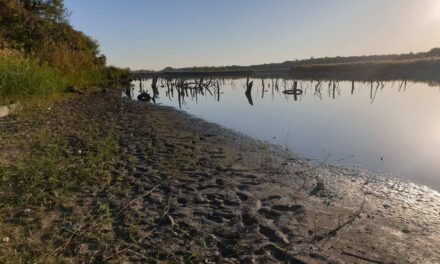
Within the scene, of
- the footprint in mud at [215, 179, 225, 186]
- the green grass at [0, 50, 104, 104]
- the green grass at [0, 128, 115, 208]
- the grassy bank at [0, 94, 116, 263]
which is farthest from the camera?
the green grass at [0, 50, 104, 104]

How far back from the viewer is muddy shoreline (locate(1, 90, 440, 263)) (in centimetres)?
419

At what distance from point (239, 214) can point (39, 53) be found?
18.8 metres

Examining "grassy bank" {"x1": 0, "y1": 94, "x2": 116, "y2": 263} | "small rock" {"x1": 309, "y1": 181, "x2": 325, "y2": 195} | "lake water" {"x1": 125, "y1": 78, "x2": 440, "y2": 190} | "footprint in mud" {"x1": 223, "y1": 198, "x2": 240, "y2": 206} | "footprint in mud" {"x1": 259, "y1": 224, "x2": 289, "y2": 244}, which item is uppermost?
"grassy bank" {"x1": 0, "y1": 94, "x2": 116, "y2": 263}

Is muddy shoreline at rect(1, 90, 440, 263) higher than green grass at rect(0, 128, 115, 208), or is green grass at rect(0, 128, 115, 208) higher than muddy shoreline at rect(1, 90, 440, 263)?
green grass at rect(0, 128, 115, 208)

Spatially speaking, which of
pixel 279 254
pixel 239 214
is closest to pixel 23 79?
pixel 239 214

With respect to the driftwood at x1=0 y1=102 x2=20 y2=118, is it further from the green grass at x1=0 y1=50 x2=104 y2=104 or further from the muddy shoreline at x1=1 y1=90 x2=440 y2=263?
the muddy shoreline at x1=1 y1=90 x2=440 y2=263

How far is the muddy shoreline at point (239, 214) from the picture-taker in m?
4.19

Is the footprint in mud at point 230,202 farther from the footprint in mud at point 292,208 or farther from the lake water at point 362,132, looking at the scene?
A: the lake water at point 362,132

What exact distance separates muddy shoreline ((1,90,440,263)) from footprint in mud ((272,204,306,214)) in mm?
15

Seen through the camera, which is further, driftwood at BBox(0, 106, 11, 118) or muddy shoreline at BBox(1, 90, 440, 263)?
driftwood at BBox(0, 106, 11, 118)

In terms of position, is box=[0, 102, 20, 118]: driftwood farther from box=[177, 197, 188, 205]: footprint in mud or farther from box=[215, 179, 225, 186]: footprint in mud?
box=[177, 197, 188, 205]: footprint in mud

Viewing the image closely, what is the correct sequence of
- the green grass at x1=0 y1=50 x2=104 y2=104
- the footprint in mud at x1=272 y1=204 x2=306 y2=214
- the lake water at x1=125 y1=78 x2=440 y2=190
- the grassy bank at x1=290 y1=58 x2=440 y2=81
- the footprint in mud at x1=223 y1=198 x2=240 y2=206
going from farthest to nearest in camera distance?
the grassy bank at x1=290 y1=58 x2=440 y2=81 → the green grass at x1=0 y1=50 x2=104 y2=104 → the lake water at x1=125 y1=78 x2=440 y2=190 → the footprint in mud at x1=223 y1=198 x2=240 y2=206 → the footprint in mud at x1=272 y1=204 x2=306 y2=214

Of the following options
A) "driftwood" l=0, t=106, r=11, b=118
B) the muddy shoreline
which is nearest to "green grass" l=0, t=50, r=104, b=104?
"driftwood" l=0, t=106, r=11, b=118

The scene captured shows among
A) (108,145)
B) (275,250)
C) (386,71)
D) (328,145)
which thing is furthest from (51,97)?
(386,71)
